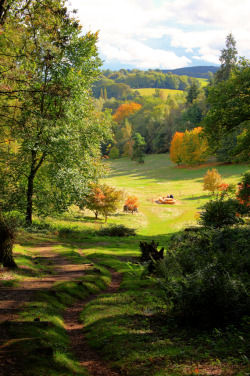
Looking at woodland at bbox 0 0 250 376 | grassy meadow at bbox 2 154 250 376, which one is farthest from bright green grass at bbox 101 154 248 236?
grassy meadow at bbox 2 154 250 376

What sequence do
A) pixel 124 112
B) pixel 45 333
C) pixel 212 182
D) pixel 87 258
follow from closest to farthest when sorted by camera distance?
pixel 45 333 < pixel 87 258 < pixel 212 182 < pixel 124 112

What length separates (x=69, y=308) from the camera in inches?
332

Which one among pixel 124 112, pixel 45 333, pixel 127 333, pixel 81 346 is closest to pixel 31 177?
pixel 45 333

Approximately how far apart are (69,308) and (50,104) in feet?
Answer: 50.8

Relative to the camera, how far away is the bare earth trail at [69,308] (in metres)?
5.21

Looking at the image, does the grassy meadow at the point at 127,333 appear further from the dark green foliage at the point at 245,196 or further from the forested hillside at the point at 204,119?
the dark green foliage at the point at 245,196

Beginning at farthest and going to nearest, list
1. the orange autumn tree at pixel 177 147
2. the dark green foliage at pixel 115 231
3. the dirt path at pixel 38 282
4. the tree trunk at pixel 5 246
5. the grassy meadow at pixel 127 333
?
the orange autumn tree at pixel 177 147 < the dark green foliage at pixel 115 231 < the tree trunk at pixel 5 246 < the dirt path at pixel 38 282 < the grassy meadow at pixel 127 333

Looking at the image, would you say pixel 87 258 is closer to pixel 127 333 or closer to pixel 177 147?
pixel 127 333

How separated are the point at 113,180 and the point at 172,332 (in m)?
70.6

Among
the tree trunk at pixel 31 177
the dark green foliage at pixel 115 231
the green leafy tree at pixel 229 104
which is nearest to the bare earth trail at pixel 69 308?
the tree trunk at pixel 31 177

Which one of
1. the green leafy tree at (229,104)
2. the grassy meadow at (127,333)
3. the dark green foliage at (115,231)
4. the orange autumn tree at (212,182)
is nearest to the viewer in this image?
the grassy meadow at (127,333)

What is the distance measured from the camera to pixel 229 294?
19.9ft

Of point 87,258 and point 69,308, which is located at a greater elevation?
point 69,308

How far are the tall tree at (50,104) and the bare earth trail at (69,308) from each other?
22.6 feet
